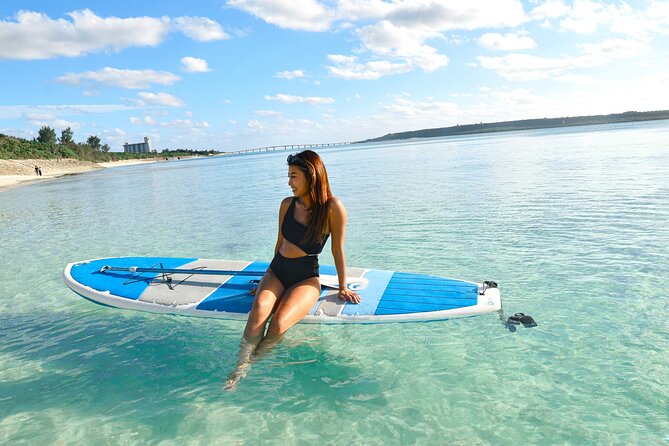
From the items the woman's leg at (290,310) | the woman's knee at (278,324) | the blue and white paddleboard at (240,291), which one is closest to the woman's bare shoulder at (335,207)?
the woman's leg at (290,310)

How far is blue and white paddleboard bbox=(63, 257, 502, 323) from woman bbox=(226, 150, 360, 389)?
286 mm

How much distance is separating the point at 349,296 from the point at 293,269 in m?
0.71

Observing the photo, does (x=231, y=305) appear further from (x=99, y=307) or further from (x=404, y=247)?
(x=404, y=247)

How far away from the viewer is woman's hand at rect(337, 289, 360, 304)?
510cm

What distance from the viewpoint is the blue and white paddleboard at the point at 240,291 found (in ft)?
16.0

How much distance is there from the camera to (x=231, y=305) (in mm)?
5191

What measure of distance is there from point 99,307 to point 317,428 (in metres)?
4.82

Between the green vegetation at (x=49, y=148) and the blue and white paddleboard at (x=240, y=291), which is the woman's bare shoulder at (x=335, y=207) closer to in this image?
the blue and white paddleboard at (x=240, y=291)

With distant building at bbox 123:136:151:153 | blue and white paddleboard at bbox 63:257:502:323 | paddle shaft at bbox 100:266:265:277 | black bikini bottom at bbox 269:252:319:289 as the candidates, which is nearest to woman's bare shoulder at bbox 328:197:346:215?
black bikini bottom at bbox 269:252:319:289

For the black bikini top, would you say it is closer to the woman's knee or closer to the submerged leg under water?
the woman's knee

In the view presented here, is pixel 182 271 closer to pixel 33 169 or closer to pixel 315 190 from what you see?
pixel 315 190

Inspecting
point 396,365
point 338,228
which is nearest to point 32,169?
point 338,228

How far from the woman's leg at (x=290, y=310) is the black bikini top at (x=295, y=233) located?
0.37 meters

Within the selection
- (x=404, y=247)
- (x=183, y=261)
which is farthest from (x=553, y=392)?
(x=404, y=247)
